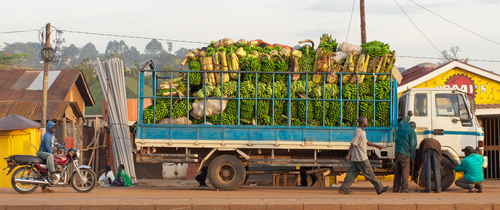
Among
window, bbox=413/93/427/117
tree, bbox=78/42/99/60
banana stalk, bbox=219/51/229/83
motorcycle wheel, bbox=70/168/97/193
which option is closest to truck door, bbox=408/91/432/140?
window, bbox=413/93/427/117

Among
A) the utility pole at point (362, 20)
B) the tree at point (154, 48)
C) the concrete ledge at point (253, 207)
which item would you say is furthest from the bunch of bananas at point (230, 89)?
the tree at point (154, 48)

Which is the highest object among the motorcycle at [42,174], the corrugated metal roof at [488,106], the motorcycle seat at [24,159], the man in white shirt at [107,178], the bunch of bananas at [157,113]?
the corrugated metal roof at [488,106]

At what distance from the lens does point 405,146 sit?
315 inches

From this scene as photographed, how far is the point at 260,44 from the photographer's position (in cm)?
984

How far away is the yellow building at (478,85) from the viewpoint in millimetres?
14211

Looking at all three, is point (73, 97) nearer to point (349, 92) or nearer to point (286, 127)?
point (286, 127)

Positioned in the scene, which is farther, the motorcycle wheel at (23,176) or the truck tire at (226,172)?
the truck tire at (226,172)

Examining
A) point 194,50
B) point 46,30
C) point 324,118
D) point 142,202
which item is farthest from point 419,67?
point 46,30

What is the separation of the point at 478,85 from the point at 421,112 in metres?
7.44

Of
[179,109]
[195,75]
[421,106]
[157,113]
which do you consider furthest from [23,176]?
[421,106]

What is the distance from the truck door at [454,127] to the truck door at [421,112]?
0.11 m

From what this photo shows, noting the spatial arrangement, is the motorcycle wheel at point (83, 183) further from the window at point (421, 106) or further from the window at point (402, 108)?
the window at point (421, 106)

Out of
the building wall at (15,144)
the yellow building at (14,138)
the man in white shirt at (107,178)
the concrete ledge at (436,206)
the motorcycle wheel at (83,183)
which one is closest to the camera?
the concrete ledge at (436,206)

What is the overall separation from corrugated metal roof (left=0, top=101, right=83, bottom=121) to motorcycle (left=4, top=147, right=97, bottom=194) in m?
8.18
